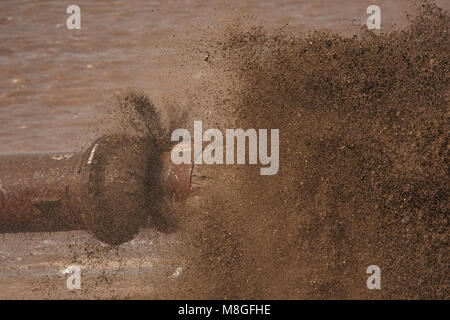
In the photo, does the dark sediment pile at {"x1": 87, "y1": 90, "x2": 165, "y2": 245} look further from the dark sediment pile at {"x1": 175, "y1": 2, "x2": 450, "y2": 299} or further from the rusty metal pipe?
the dark sediment pile at {"x1": 175, "y1": 2, "x2": 450, "y2": 299}

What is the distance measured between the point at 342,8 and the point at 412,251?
4.07m

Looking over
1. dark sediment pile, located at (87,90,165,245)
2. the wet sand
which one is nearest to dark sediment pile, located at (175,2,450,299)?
the wet sand

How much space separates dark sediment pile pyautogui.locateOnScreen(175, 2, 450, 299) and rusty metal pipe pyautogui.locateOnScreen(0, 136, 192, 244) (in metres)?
0.32

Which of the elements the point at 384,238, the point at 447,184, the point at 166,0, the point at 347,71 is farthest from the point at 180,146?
the point at 166,0

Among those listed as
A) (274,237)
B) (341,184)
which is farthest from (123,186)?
(341,184)

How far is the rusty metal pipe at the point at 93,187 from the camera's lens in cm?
312

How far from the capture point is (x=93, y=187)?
3131 millimetres

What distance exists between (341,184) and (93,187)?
4.60 ft

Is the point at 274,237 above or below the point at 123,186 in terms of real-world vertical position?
below

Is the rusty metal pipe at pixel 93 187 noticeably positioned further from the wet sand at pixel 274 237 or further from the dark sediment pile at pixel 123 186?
the wet sand at pixel 274 237

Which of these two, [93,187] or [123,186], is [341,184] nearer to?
[123,186]

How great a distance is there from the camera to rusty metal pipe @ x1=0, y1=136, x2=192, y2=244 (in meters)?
3.12

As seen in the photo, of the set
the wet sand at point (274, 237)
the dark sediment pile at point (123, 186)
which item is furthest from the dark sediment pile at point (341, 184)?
the dark sediment pile at point (123, 186)

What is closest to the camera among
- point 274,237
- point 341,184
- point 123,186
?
point 341,184
